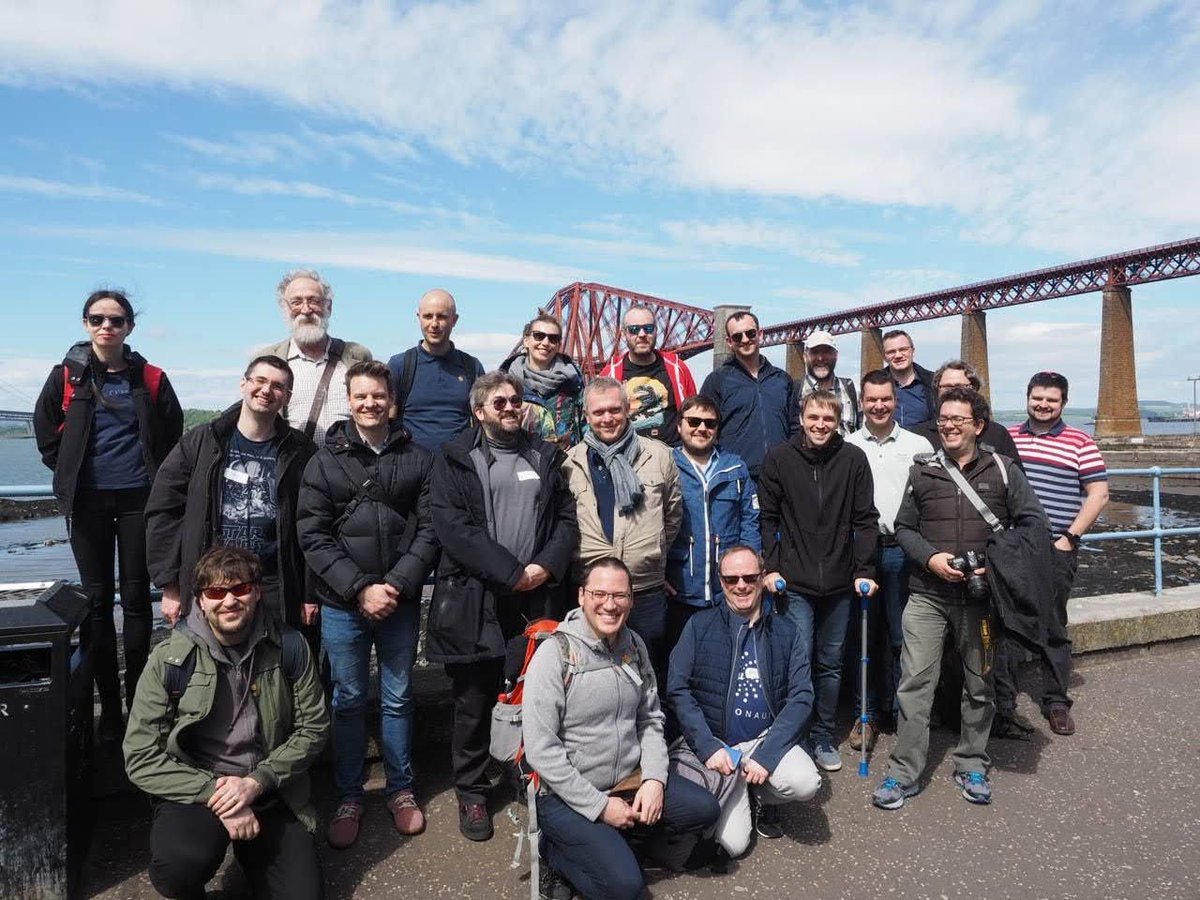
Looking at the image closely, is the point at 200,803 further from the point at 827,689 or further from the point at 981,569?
the point at 981,569

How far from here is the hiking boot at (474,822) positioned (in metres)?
2.93

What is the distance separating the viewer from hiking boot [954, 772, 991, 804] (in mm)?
3182

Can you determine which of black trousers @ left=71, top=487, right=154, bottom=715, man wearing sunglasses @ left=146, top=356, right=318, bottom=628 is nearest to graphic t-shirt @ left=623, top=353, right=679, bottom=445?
man wearing sunglasses @ left=146, top=356, right=318, bottom=628

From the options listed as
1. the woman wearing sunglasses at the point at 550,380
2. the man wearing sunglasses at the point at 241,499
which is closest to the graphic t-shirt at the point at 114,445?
the man wearing sunglasses at the point at 241,499

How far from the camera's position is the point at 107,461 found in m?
3.13

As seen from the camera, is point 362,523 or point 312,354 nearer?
point 362,523

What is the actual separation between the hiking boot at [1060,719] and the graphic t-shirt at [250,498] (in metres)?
3.70

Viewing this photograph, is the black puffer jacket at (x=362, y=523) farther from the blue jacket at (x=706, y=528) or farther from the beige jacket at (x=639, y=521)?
the blue jacket at (x=706, y=528)

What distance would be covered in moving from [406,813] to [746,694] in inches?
54.6

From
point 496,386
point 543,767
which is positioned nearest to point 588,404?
point 496,386

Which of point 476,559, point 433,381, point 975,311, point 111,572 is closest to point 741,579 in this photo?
point 476,559

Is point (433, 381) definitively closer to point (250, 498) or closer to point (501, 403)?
point (501, 403)

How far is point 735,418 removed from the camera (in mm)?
4035

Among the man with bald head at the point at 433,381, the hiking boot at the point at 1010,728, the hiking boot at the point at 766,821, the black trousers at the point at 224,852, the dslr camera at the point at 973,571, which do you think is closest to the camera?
the black trousers at the point at 224,852
